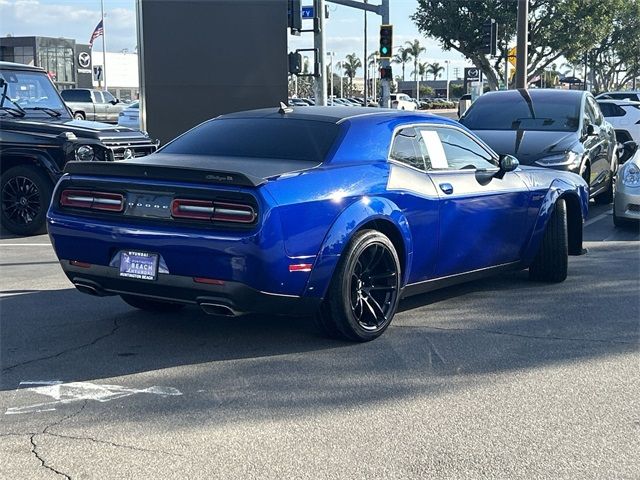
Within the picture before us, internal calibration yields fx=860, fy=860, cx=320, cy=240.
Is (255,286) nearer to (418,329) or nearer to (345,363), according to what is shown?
(345,363)

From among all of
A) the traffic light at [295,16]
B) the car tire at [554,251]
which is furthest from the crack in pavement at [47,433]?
the traffic light at [295,16]

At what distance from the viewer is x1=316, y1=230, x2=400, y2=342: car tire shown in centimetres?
550

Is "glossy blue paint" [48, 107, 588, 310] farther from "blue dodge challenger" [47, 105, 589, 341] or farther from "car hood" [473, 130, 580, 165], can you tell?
"car hood" [473, 130, 580, 165]

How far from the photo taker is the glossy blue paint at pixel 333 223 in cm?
507

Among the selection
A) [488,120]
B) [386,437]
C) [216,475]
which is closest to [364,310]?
[386,437]

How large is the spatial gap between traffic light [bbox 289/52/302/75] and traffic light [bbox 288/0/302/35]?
1.22 m

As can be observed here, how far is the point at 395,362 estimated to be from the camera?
536cm

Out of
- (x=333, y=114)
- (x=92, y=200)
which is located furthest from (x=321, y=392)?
(x=333, y=114)

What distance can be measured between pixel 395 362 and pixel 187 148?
7.58ft

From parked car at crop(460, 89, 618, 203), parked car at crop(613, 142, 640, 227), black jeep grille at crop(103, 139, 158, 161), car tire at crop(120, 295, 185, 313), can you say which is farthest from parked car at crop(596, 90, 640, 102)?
car tire at crop(120, 295, 185, 313)

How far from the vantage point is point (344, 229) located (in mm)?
5453

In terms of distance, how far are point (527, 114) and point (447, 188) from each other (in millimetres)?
6520

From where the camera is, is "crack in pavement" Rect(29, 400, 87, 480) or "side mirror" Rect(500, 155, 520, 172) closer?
"crack in pavement" Rect(29, 400, 87, 480)

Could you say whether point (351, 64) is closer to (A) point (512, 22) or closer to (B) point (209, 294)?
(A) point (512, 22)
